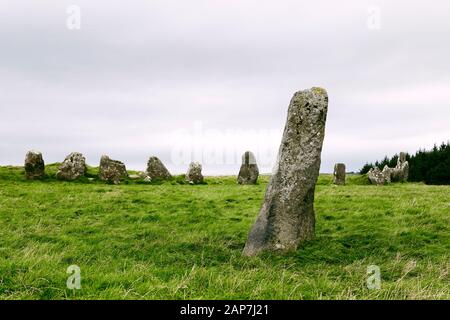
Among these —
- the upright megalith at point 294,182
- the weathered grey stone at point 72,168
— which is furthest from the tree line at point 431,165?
the upright megalith at point 294,182

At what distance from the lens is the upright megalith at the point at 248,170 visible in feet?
126

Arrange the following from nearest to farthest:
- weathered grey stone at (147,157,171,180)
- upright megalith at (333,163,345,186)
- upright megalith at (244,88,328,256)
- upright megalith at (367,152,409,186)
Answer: upright megalith at (244,88,328,256)
weathered grey stone at (147,157,171,180)
upright megalith at (333,163,345,186)
upright megalith at (367,152,409,186)

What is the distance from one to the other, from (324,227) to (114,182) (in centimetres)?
2398

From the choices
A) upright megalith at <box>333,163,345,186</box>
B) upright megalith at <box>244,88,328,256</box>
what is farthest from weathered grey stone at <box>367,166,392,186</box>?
upright megalith at <box>244,88,328,256</box>

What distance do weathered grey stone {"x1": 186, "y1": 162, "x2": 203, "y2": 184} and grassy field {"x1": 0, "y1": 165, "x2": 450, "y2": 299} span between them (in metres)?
14.7

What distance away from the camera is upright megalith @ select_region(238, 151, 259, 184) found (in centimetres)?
3841

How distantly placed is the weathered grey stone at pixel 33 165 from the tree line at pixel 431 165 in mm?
39162

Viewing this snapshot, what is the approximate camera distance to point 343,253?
12180 millimetres

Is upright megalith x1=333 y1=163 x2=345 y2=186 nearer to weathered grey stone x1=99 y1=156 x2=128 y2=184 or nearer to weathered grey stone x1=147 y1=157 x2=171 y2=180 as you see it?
weathered grey stone x1=147 y1=157 x2=171 y2=180

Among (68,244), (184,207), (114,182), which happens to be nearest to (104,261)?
(68,244)

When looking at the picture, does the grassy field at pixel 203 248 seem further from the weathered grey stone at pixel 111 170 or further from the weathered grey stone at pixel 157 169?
the weathered grey stone at pixel 157 169

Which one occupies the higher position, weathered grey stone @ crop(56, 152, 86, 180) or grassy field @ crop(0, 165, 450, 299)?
weathered grey stone @ crop(56, 152, 86, 180)
